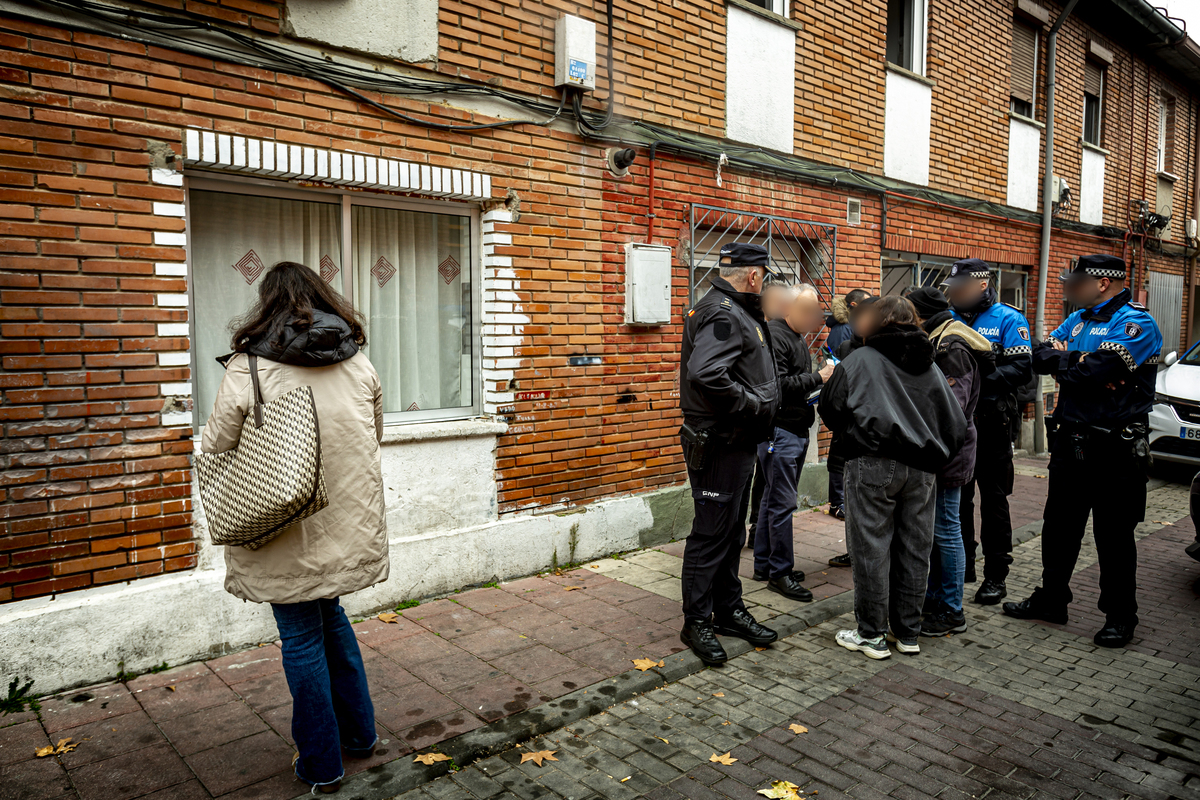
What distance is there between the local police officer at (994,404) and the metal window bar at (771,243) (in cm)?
197

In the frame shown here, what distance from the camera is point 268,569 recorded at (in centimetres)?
295

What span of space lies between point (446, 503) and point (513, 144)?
2517mm

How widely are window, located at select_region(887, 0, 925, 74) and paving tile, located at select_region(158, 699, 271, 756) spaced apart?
30.2 ft

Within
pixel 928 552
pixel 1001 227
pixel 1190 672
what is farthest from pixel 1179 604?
pixel 1001 227

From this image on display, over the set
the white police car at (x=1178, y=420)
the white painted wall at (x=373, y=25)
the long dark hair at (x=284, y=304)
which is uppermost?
the white painted wall at (x=373, y=25)

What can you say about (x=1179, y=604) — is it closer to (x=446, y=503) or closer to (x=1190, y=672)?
(x=1190, y=672)

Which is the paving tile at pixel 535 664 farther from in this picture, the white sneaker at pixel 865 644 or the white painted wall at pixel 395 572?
the white sneaker at pixel 865 644

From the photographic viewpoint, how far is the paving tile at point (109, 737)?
3346 millimetres

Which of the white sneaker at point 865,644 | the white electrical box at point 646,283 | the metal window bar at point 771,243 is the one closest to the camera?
the white sneaker at point 865,644

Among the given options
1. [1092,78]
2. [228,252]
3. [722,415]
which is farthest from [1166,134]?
[228,252]

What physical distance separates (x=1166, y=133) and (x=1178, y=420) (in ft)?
30.7

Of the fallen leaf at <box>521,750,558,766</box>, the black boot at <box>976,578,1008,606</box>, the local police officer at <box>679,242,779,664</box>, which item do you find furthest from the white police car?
the fallen leaf at <box>521,750,558,766</box>

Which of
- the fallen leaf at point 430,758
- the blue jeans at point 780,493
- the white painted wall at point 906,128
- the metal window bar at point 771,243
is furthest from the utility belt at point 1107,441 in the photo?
the white painted wall at point 906,128

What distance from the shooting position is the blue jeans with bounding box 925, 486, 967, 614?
15.8 feet
